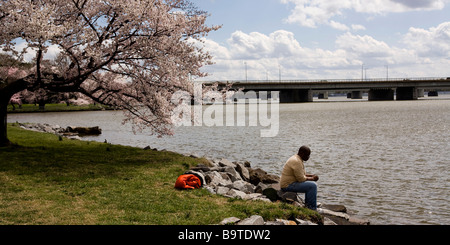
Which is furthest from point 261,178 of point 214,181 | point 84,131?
point 84,131

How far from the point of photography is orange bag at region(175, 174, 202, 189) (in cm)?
1282

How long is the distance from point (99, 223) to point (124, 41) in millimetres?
11546

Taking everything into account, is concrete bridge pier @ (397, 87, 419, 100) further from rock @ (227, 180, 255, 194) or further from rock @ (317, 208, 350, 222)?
rock @ (317, 208, 350, 222)

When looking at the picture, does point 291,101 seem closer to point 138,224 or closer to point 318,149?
point 318,149

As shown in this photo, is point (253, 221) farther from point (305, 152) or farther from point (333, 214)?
point (333, 214)

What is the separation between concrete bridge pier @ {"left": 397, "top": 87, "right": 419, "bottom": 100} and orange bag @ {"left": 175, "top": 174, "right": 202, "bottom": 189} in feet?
473

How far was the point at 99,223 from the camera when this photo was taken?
9.14 meters

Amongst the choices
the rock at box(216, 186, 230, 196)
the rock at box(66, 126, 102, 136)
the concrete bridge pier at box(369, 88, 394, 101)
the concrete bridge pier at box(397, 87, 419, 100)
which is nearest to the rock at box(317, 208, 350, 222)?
the rock at box(216, 186, 230, 196)

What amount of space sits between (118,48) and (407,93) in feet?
479

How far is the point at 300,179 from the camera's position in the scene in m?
11.9

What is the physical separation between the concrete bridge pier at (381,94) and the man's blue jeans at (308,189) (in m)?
150

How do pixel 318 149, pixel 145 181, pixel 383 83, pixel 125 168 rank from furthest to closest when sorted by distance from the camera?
pixel 383 83
pixel 318 149
pixel 125 168
pixel 145 181

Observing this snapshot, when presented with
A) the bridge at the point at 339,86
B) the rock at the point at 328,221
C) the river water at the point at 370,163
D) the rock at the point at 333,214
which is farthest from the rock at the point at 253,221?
the bridge at the point at 339,86
